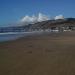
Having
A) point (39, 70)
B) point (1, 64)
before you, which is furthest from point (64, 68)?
point (1, 64)

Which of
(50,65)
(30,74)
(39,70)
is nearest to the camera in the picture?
(30,74)

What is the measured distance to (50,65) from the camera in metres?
7.87

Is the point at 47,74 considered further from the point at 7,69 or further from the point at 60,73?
the point at 7,69

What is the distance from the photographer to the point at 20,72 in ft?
22.4

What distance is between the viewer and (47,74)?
6.57 meters

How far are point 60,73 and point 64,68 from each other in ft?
2.33

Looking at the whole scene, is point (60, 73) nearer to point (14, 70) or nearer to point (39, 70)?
point (39, 70)

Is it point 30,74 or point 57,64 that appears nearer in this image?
point 30,74

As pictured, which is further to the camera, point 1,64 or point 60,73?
point 1,64

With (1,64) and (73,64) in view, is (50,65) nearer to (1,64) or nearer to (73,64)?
(73,64)

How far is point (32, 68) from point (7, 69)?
1.00 meters

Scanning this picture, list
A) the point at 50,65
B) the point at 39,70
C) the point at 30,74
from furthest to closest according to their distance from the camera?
the point at 50,65 → the point at 39,70 → the point at 30,74

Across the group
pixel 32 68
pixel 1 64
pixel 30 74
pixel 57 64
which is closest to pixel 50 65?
pixel 57 64

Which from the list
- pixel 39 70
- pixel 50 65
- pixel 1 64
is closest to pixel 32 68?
pixel 39 70
